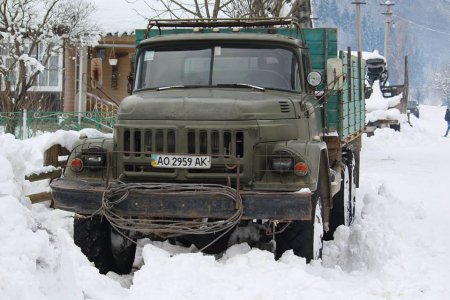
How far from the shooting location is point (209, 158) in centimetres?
625

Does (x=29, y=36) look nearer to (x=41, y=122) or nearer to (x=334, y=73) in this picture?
(x=41, y=122)

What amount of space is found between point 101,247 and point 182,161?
1286 mm

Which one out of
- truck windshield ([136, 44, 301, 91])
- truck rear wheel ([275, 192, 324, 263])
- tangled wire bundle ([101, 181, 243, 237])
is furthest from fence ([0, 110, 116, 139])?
truck rear wheel ([275, 192, 324, 263])

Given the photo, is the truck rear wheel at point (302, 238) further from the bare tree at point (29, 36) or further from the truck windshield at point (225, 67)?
the bare tree at point (29, 36)

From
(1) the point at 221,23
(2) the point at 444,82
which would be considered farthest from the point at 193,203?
(2) the point at 444,82

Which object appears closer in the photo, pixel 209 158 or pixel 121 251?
pixel 209 158

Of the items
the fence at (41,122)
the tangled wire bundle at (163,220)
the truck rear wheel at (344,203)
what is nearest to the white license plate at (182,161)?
the tangled wire bundle at (163,220)

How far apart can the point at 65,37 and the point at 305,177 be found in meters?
17.6

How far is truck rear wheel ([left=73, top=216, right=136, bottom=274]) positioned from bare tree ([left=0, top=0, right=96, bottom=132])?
10559mm

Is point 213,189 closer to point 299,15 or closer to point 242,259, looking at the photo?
point 242,259

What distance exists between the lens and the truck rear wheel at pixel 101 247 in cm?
674

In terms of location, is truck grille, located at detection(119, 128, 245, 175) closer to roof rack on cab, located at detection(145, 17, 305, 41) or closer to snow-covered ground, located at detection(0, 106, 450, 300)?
snow-covered ground, located at detection(0, 106, 450, 300)

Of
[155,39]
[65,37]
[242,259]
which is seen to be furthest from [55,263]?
[65,37]

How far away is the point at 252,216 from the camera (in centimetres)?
595
